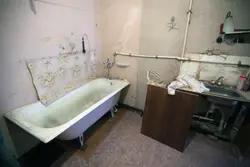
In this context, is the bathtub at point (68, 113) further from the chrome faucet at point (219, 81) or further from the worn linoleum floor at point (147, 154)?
the chrome faucet at point (219, 81)

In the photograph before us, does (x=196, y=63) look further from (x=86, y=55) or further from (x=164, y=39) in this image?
(x=86, y=55)

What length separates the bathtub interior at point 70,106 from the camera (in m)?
1.57

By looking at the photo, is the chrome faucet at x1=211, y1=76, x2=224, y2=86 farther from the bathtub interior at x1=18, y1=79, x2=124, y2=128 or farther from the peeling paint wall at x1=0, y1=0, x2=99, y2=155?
the peeling paint wall at x1=0, y1=0, x2=99, y2=155

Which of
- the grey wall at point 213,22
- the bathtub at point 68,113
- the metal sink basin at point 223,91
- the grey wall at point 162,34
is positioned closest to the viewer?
the bathtub at point 68,113

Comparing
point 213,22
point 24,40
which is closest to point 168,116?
point 213,22

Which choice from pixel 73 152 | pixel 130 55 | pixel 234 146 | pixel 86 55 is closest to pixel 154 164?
pixel 73 152

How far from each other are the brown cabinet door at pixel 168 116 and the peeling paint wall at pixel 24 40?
1509 mm

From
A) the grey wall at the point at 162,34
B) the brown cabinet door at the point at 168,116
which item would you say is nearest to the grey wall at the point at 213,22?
the grey wall at the point at 162,34

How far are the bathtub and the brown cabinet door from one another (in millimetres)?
629

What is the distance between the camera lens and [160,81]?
85.0 inches

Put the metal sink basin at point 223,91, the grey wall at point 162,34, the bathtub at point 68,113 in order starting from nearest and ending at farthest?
the bathtub at point 68,113 < the metal sink basin at point 223,91 < the grey wall at point 162,34

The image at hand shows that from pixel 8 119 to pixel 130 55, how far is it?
6.11ft

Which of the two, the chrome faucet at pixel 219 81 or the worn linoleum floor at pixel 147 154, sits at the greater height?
the chrome faucet at pixel 219 81

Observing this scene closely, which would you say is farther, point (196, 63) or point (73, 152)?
point (196, 63)
